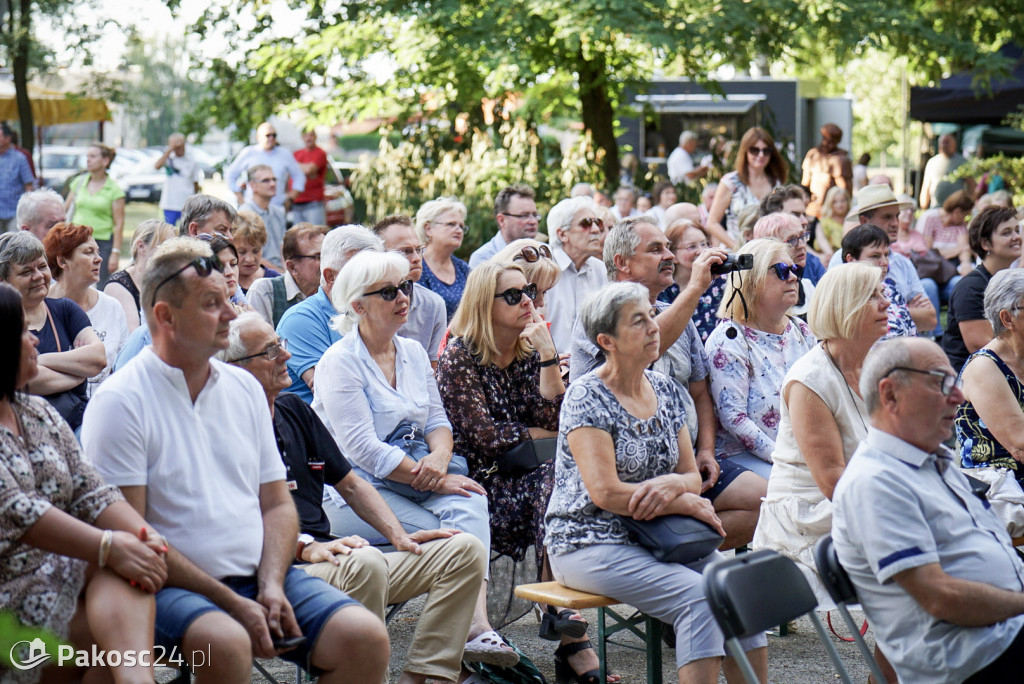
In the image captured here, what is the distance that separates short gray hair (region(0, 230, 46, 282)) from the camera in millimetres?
4461

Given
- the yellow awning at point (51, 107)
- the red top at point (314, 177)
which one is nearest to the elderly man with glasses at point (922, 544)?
the red top at point (314, 177)

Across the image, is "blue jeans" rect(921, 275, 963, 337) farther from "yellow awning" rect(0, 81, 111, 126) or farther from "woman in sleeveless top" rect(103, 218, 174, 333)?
"yellow awning" rect(0, 81, 111, 126)

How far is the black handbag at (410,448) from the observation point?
4.29 meters

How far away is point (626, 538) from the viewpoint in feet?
12.3

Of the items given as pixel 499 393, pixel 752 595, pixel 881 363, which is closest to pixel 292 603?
pixel 752 595

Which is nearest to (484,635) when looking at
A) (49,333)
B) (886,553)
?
(886,553)

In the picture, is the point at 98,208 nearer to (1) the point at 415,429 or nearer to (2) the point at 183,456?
(1) the point at 415,429

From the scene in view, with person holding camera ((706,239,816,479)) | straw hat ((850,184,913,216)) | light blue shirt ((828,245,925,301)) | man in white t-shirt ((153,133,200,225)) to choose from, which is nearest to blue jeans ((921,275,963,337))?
light blue shirt ((828,245,925,301))

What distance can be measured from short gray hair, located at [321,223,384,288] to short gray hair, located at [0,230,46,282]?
1.27 m

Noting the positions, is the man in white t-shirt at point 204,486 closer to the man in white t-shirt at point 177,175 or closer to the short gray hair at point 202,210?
the short gray hair at point 202,210

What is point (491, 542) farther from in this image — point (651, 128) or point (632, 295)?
point (651, 128)

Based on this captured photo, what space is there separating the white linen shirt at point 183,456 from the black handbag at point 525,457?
150 centimetres

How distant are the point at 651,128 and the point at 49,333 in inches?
616

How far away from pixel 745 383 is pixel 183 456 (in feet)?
8.30
